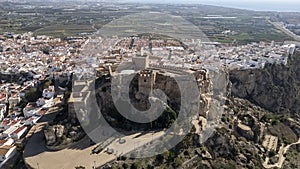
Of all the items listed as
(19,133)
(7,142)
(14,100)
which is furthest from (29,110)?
(7,142)

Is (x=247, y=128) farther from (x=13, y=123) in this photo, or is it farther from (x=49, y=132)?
(x=13, y=123)

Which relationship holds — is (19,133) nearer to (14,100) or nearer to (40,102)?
(40,102)

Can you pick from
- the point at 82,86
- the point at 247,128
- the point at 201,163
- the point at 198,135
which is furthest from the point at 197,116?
the point at 82,86

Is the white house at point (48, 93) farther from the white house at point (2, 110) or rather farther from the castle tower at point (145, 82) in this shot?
the castle tower at point (145, 82)

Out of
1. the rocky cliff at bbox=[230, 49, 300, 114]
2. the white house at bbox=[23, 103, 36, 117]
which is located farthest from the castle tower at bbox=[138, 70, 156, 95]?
the rocky cliff at bbox=[230, 49, 300, 114]

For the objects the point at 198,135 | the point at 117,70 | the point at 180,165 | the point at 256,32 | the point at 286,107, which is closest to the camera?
the point at 180,165

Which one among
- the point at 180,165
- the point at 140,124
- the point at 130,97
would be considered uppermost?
the point at 130,97

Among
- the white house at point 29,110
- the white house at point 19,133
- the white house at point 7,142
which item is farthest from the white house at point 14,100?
the white house at point 7,142
